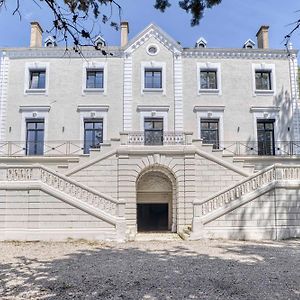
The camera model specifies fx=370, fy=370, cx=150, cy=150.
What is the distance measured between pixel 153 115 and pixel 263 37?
9.12m

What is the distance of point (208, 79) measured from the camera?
22625mm

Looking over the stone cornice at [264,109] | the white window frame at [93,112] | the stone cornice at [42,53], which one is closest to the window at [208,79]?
the stone cornice at [264,109]

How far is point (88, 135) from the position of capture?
2164 centimetres

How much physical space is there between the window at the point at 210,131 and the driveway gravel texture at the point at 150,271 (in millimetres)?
9447

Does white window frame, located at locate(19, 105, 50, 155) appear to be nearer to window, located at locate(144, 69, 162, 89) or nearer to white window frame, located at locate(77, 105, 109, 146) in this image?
white window frame, located at locate(77, 105, 109, 146)

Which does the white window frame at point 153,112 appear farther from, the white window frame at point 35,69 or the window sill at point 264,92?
the white window frame at point 35,69

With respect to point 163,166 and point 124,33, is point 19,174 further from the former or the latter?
point 124,33

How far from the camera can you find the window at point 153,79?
22.3 m

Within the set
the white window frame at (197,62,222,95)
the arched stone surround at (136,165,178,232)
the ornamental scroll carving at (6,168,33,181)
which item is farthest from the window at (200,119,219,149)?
the ornamental scroll carving at (6,168,33,181)

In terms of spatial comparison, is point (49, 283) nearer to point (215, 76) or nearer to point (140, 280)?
point (140, 280)

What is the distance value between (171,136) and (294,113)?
8.17 m

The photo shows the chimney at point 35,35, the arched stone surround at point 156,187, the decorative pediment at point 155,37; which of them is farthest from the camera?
the chimney at point 35,35

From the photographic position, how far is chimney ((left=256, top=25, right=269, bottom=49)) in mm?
23812

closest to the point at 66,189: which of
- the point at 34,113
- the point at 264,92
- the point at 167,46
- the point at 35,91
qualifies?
the point at 34,113
